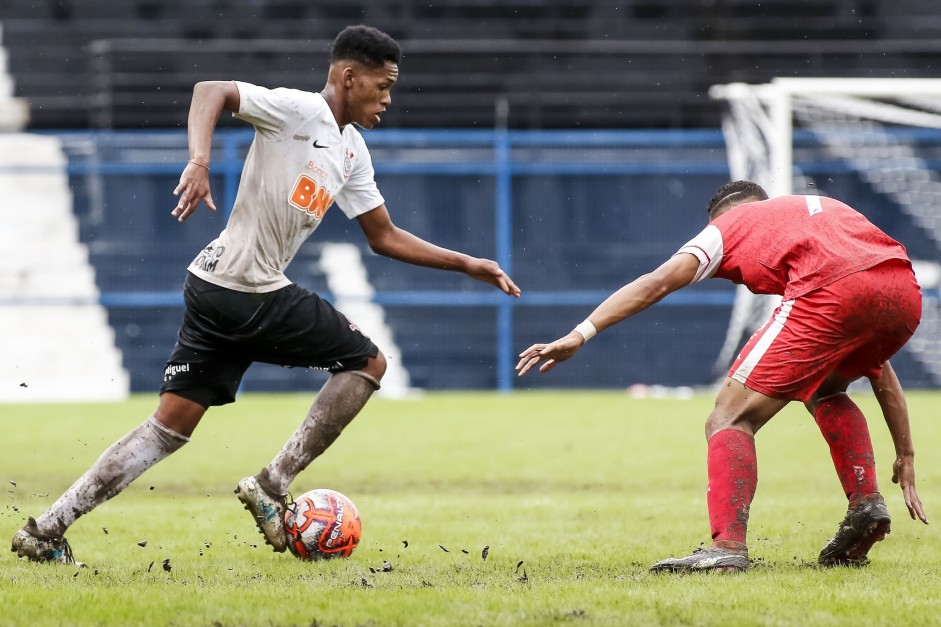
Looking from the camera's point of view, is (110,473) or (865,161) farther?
(865,161)

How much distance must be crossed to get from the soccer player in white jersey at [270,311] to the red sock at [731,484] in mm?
1168

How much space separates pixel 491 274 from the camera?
587 centimetres

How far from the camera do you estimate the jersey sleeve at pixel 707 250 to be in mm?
5074

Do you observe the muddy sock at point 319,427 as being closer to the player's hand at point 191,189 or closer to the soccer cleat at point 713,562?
the player's hand at point 191,189

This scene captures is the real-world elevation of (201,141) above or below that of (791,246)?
above

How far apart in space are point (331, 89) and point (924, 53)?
16.7m

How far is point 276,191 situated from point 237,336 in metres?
0.62

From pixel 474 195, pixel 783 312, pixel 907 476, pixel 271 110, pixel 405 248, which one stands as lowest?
pixel 907 476

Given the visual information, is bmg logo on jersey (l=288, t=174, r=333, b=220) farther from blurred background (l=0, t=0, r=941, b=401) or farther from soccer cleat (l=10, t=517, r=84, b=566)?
blurred background (l=0, t=0, r=941, b=401)

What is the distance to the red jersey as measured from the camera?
5070mm

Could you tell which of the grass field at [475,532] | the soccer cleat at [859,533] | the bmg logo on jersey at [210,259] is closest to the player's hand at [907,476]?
the soccer cleat at [859,533]

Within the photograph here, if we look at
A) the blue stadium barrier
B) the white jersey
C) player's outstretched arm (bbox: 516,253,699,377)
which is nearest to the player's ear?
the white jersey

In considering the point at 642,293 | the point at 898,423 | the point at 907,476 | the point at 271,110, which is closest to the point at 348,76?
the point at 271,110

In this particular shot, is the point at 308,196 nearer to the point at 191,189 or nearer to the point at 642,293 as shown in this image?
the point at 191,189
